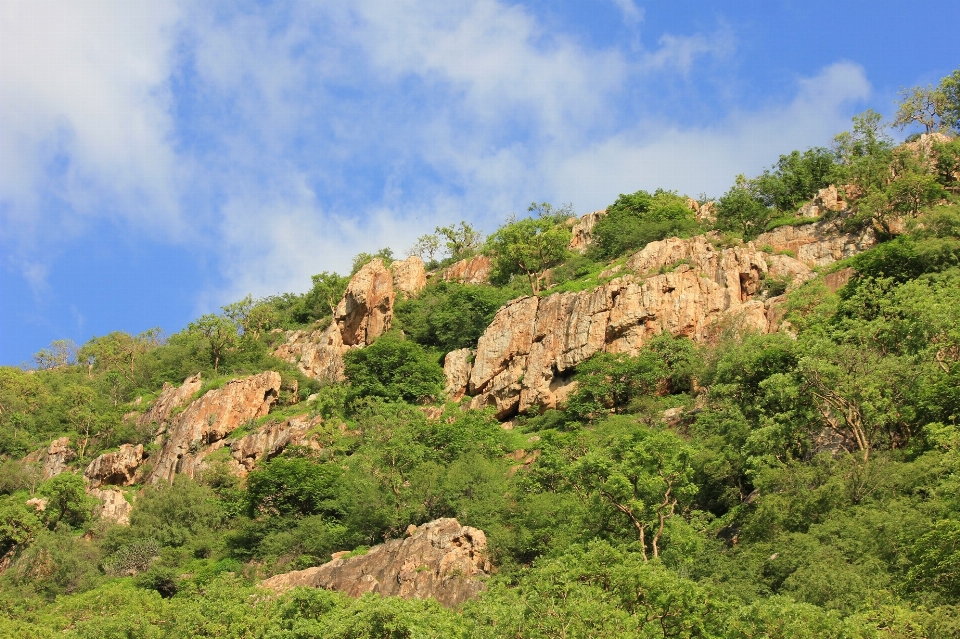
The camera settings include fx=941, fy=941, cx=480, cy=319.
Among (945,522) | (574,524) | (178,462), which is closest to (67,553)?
(178,462)

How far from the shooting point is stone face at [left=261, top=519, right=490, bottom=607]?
3681cm

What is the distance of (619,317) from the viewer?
5969 centimetres

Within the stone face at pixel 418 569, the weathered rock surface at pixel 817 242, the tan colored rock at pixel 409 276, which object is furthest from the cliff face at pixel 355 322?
the stone face at pixel 418 569

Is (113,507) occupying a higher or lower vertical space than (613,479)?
higher

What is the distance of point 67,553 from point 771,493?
3975cm

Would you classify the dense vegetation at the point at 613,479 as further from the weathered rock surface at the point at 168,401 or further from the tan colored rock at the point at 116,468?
the tan colored rock at the point at 116,468

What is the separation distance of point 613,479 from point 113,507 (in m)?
40.2

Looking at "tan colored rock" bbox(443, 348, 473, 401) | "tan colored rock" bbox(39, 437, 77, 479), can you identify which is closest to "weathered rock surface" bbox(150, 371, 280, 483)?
"tan colored rock" bbox(39, 437, 77, 479)

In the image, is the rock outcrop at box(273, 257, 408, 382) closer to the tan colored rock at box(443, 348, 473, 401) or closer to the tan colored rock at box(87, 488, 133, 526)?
the tan colored rock at box(443, 348, 473, 401)

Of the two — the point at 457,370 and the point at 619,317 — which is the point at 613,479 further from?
the point at 457,370

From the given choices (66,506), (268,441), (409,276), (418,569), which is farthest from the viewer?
(409,276)

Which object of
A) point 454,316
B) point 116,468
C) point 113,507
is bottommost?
point 113,507

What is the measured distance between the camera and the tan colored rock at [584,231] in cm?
8364

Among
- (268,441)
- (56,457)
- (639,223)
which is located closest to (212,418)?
(268,441)
